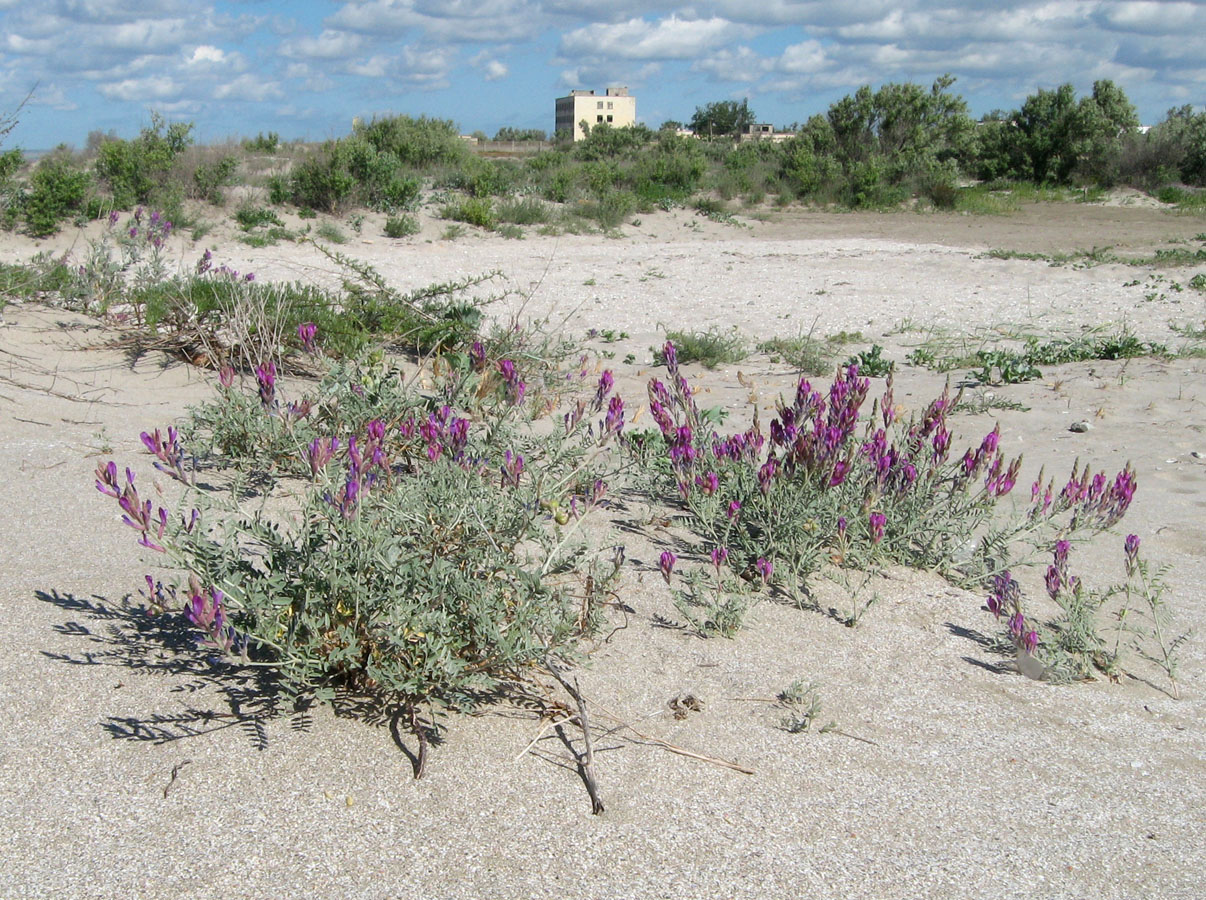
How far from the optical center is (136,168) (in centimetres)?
1436

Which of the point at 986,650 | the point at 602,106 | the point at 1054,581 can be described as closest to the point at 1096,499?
the point at 1054,581

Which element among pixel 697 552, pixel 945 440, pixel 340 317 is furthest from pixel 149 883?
pixel 340 317

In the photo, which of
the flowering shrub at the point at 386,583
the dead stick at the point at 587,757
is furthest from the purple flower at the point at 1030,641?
the dead stick at the point at 587,757

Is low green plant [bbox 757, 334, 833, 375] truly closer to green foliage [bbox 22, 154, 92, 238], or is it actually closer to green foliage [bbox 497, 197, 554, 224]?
green foliage [bbox 497, 197, 554, 224]

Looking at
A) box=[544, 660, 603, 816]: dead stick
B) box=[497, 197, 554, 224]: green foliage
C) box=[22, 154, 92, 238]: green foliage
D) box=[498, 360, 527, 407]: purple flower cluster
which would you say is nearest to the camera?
box=[544, 660, 603, 816]: dead stick

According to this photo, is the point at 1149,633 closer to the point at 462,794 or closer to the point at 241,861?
the point at 462,794

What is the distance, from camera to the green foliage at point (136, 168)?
555 inches

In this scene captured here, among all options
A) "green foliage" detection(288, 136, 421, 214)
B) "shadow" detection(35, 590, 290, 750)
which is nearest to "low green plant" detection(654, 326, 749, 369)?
"shadow" detection(35, 590, 290, 750)

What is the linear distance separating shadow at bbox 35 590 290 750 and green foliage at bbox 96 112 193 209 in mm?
12668

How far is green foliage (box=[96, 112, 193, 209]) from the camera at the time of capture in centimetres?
1409

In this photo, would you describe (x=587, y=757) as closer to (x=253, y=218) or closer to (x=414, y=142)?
(x=253, y=218)

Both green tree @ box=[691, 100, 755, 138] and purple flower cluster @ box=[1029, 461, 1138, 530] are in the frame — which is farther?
green tree @ box=[691, 100, 755, 138]

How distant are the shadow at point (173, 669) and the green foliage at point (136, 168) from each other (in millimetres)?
12668

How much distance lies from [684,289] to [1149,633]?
817cm
